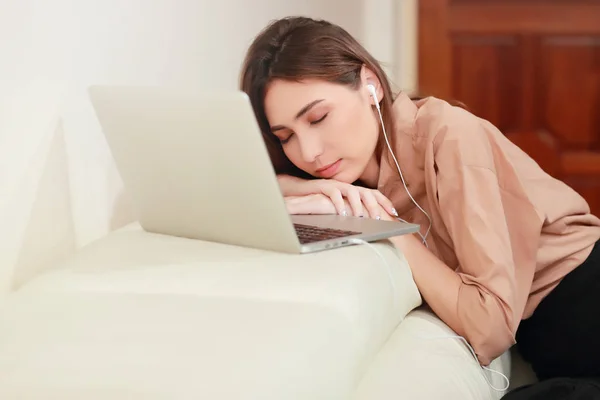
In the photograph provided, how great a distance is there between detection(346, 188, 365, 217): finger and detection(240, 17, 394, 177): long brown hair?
180 mm

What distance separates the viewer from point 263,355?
0.77 m

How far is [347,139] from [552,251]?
413mm

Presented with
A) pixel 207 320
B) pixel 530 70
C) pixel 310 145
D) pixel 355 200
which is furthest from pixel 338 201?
pixel 530 70

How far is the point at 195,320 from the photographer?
0.85m

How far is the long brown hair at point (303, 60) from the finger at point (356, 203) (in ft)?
0.59

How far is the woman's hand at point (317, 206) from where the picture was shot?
1.25m

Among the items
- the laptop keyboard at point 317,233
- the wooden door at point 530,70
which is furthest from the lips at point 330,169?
the wooden door at point 530,70

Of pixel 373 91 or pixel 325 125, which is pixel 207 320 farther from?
pixel 373 91

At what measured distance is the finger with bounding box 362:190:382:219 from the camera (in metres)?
1.23

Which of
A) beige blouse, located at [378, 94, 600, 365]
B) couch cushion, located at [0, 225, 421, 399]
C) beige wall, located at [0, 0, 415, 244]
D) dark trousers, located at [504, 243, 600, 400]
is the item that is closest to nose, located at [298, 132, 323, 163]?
beige blouse, located at [378, 94, 600, 365]

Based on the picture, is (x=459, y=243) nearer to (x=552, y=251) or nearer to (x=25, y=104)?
(x=552, y=251)

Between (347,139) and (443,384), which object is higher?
(347,139)

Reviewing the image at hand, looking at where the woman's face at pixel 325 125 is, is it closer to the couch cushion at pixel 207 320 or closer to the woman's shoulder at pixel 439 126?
the woman's shoulder at pixel 439 126

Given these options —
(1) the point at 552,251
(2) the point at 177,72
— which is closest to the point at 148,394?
(1) the point at 552,251
